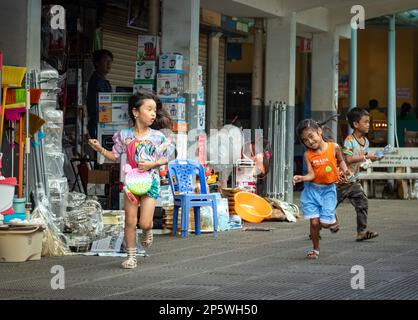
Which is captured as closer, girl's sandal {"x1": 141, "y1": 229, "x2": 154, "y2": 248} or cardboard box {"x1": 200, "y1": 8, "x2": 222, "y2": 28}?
girl's sandal {"x1": 141, "y1": 229, "x2": 154, "y2": 248}

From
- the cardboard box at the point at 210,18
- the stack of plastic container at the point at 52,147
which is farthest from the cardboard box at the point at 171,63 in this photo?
the cardboard box at the point at 210,18

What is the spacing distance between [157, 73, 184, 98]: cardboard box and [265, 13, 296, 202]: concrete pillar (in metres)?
4.11

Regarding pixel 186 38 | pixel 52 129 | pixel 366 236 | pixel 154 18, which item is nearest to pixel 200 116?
pixel 186 38

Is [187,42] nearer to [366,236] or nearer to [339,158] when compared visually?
[366,236]

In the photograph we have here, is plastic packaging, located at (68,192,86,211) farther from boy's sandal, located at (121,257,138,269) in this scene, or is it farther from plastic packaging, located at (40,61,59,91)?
boy's sandal, located at (121,257,138,269)

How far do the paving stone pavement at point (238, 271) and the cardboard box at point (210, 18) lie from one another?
24.5 feet

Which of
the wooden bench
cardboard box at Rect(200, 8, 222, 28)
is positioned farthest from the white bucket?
the wooden bench

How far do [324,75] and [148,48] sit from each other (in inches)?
282

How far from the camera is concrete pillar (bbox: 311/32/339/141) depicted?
21.1m

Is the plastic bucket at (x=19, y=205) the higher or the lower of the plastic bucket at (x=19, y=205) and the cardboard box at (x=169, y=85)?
the lower

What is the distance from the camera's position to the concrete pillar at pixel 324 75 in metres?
21.1

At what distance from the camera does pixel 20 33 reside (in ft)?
40.0

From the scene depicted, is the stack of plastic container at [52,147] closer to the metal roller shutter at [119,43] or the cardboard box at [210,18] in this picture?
the metal roller shutter at [119,43]
